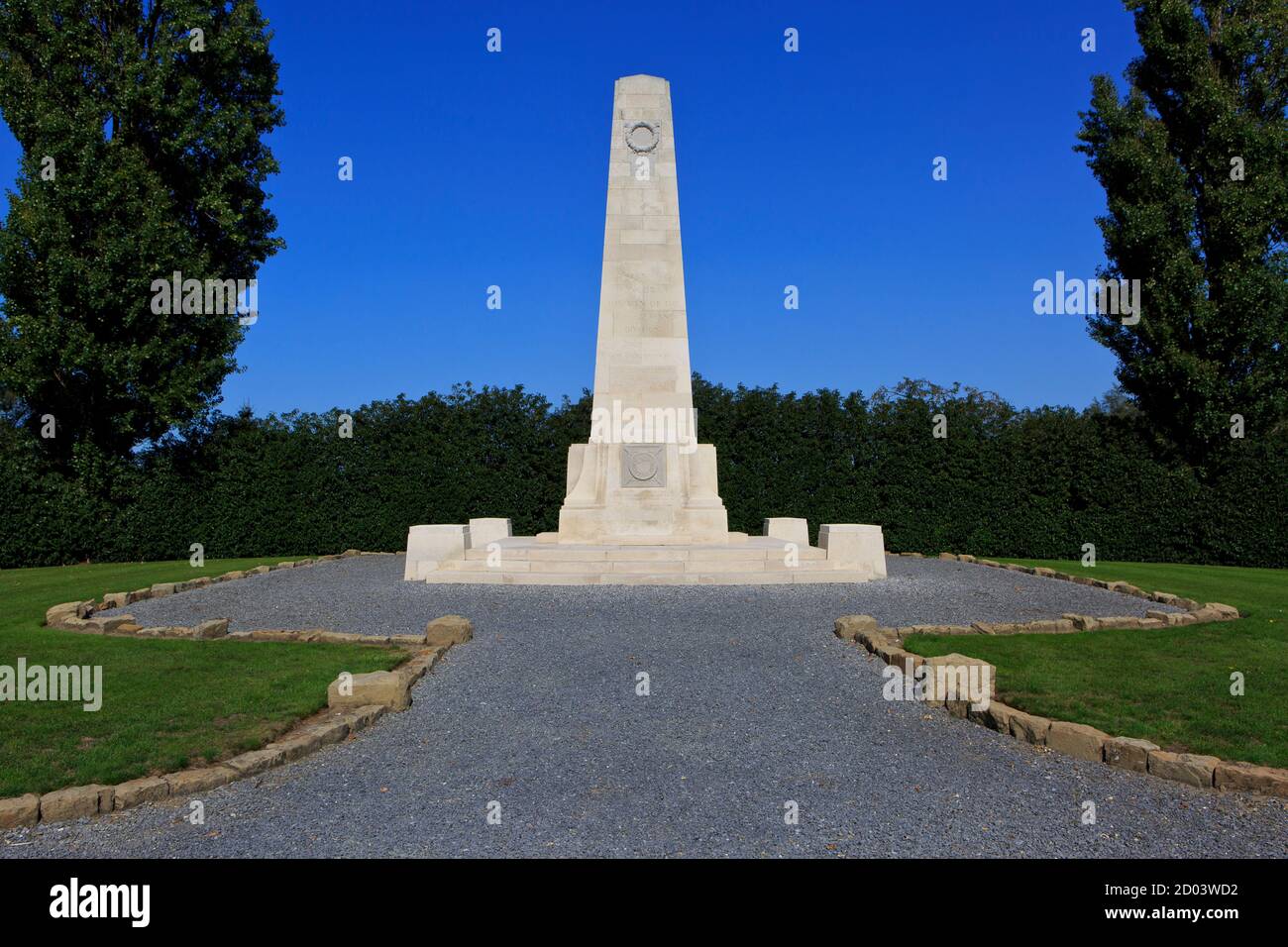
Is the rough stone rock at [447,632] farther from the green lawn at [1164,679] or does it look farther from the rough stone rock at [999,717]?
the rough stone rock at [999,717]

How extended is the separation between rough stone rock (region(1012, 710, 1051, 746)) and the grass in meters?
5.58

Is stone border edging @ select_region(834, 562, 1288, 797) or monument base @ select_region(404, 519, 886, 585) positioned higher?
monument base @ select_region(404, 519, 886, 585)

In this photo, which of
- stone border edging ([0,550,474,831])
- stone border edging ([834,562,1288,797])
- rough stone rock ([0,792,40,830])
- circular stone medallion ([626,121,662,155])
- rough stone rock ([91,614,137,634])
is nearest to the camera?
rough stone rock ([0,792,40,830])

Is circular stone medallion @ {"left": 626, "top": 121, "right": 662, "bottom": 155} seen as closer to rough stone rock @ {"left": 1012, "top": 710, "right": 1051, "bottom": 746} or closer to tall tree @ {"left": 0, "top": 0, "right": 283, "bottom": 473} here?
tall tree @ {"left": 0, "top": 0, "right": 283, "bottom": 473}

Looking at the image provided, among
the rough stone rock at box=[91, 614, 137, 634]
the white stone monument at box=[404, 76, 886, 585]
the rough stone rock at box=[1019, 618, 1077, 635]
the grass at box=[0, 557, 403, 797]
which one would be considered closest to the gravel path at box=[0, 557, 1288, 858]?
the grass at box=[0, 557, 403, 797]

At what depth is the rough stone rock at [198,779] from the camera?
16.3 feet

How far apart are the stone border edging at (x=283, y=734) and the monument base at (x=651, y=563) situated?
4.72 m

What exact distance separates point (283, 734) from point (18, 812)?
1.70 metres

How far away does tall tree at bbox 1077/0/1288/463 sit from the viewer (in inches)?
818

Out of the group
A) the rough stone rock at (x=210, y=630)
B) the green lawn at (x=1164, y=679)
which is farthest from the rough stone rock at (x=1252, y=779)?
the rough stone rock at (x=210, y=630)
